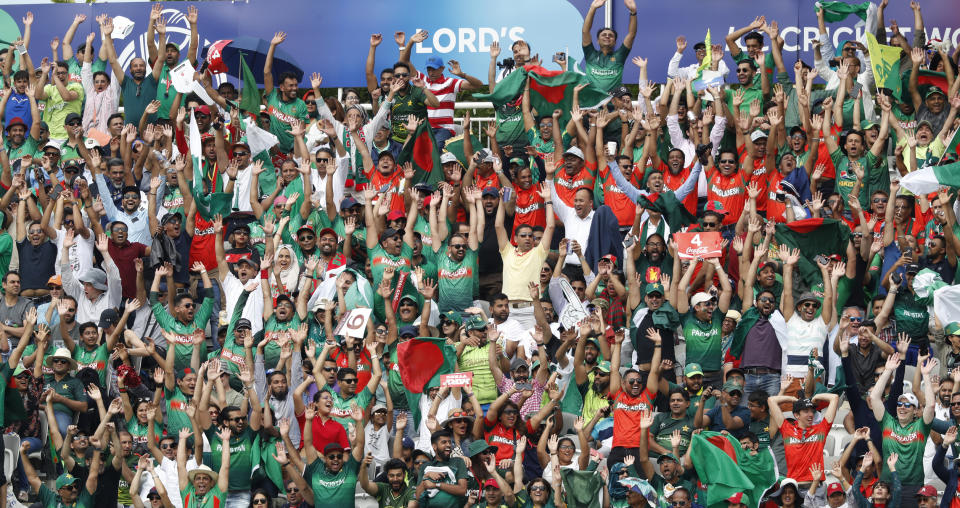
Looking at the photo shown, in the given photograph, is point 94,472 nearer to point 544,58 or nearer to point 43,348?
point 43,348

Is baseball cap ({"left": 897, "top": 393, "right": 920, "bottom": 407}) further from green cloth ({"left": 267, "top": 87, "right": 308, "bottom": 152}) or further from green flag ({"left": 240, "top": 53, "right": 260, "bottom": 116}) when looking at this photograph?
green flag ({"left": 240, "top": 53, "right": 260, "bottom": 116})

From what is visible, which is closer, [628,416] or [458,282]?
[628,416]

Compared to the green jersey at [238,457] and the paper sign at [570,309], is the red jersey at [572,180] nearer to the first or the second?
the paper sign at [570,309]

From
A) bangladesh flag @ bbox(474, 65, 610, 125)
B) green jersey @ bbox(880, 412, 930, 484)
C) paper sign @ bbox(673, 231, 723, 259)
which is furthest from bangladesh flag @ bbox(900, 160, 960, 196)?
bangladesh flag @ bbox(474, 65, 610, 125)

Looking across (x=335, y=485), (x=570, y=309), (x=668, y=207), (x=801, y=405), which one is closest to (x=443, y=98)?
(x=668, y=207)

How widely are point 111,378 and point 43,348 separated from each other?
67 cm

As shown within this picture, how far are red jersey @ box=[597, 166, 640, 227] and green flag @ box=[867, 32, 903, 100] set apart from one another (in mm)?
2996

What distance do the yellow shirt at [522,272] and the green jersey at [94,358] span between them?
3.78 meters

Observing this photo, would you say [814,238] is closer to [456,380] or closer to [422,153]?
[456,380]

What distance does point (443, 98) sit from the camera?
21047mm

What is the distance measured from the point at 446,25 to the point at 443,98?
1.92 m

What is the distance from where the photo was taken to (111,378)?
18141 mm

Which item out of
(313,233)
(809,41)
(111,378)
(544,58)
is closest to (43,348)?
(111,378)

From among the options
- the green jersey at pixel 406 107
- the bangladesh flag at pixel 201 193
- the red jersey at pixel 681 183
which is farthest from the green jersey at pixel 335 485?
the green jersey at pixel 406 107
